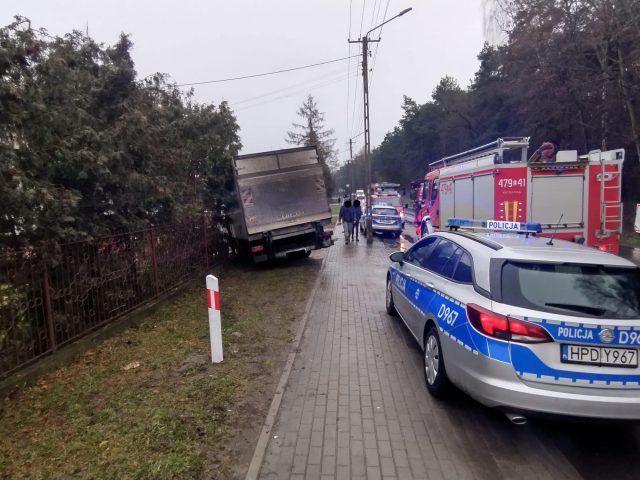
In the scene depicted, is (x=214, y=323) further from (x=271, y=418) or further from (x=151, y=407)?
(x=271, y=418)

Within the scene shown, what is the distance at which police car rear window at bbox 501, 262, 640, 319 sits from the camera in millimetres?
3574

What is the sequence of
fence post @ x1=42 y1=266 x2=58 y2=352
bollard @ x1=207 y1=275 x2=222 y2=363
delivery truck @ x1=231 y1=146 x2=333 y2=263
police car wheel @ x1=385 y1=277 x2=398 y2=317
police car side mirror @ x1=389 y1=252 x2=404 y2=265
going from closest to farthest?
fence post @ x1=42 y1=266 x2=58 y2=352 → bollard @ x1=207 y1=275 x2=222 y2=363 → police car side mirror @ x1=389 y1=252 x2=404 y2=265 → police car wheel @ x1=385 y1=277 x2=398 y2=317 → delivery truck @ x1=231 y1=146 x2=333 y2=263

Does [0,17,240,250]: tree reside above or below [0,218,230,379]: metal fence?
above

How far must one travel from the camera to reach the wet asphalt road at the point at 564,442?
3.39 m

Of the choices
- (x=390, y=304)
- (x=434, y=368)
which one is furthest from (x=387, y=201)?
(x=434, y=368)

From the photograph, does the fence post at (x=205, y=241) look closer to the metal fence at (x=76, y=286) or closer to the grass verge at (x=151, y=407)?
the metal fence at (x=76, y=286)

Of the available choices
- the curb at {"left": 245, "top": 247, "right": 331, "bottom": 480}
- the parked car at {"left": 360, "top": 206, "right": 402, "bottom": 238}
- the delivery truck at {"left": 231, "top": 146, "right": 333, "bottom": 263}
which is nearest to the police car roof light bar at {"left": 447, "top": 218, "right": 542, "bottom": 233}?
the curb at {"left": 245, "top": 247, "right": 331, "bottom": 480}

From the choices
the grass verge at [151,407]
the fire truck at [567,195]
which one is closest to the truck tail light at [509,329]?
the grass verge at [151,407]

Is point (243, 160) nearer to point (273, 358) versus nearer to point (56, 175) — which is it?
point (56, 175)

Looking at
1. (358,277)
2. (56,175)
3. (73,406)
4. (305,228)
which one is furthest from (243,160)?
(73,406)

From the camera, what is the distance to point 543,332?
349 cm

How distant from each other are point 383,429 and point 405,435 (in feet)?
0.64

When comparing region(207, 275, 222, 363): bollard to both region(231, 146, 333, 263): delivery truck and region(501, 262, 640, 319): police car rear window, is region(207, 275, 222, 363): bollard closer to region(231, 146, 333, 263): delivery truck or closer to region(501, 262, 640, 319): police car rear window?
region(501, 262, 640, 319): police car rear window

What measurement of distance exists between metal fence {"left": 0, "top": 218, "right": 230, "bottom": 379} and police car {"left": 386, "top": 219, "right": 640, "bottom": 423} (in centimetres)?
427
